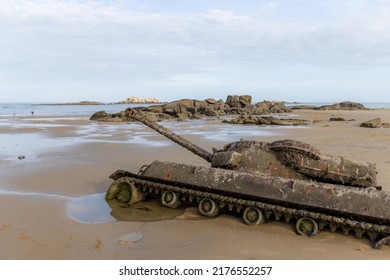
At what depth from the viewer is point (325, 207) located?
6.41 meters

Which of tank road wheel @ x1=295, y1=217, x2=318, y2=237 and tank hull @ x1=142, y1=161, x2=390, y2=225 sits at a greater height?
tank hull @ x1=142, y1=161, x2=390, y2=225

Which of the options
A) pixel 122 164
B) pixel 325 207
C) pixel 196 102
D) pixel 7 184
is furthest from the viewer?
pixel 196 102

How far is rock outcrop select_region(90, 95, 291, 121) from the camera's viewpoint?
133ft

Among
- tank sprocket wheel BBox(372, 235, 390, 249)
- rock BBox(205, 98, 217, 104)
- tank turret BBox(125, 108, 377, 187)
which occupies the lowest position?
tank sprocket wheel BBox(372, 235, 390, 249)

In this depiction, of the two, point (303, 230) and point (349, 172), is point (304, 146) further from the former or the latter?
point (303, 230)

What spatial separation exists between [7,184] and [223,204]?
6270 millimetres

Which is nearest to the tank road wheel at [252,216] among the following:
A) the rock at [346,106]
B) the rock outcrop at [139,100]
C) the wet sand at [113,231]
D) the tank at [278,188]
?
the tank at [278,188]

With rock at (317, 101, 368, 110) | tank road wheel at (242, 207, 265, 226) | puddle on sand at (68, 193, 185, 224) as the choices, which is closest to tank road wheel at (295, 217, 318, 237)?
tank road wheel at (242, 207, 265, 226)

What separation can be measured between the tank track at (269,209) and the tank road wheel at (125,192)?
0.34 ft

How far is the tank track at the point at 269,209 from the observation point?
6.15 m

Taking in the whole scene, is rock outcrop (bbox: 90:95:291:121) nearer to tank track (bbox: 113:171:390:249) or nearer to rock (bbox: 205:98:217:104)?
rock (bbox: 205:98:217:104)

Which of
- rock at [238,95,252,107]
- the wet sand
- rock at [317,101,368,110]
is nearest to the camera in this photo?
the wet sand

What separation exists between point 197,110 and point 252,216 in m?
43.2

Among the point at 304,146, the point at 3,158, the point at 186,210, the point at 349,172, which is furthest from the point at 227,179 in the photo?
the point at 3,158
